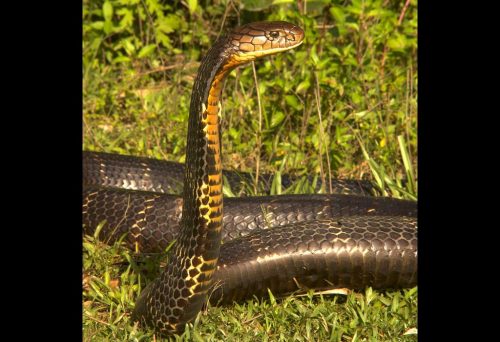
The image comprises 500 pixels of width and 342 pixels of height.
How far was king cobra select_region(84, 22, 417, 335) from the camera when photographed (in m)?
3.24

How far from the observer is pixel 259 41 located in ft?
10.5

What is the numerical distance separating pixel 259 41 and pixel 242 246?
4.80ft

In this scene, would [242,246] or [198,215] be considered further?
[242,246]

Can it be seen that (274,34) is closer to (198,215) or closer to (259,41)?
Result: (259,41)

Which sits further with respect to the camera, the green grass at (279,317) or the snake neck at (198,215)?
the green grass at (279,317)

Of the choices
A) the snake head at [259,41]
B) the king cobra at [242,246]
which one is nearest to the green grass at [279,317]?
the king cobra at [242,246]

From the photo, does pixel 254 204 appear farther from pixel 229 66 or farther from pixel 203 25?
pixel 203 25

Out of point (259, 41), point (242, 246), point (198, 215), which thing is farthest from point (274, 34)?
point (242, 246)

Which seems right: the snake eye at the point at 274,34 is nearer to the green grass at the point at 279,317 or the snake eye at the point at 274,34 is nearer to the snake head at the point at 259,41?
the snake head at the point at 259,41

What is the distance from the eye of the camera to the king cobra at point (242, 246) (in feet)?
10.6

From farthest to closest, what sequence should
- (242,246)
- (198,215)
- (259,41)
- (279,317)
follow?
(242,246)
(279,317)
(198,215)
(259,41)

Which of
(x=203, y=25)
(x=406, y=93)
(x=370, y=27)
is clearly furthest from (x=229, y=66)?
(x=203, y=25)

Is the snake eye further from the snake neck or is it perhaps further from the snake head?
the snake neck

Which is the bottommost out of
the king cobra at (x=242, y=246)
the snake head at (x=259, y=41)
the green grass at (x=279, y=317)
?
the green grass at (x=279, y=317)
